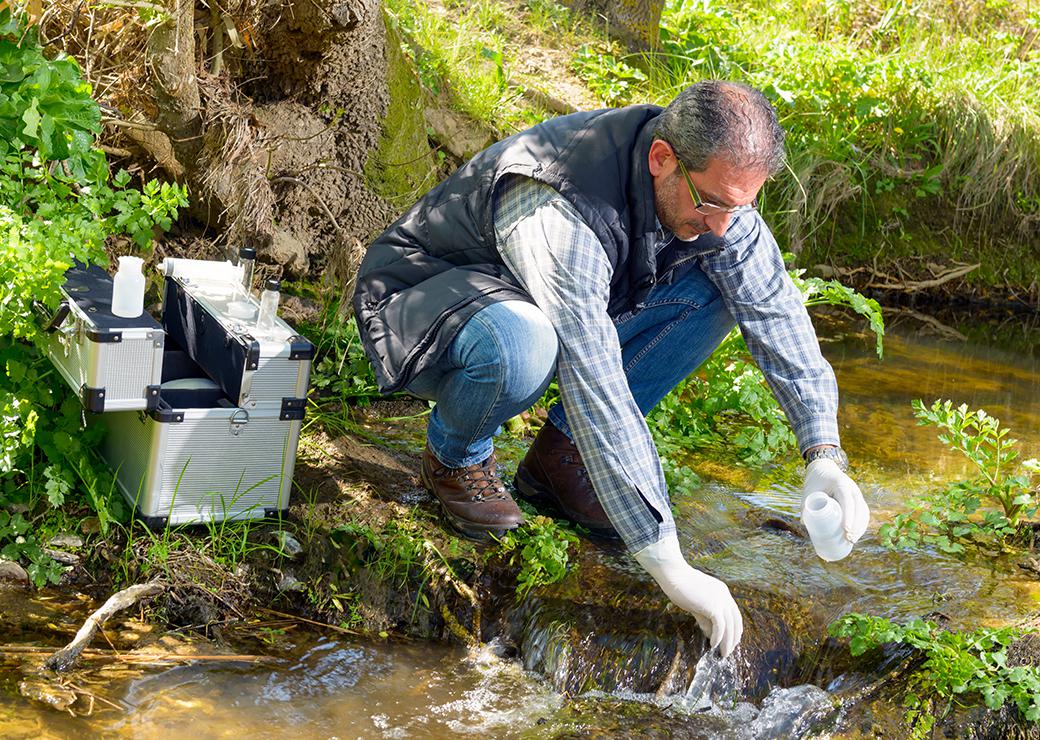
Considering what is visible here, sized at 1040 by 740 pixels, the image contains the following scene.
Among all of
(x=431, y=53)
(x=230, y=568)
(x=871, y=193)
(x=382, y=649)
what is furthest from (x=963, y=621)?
(x=871, y=193)

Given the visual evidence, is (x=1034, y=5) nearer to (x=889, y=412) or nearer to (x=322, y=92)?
(x=889, y=412)

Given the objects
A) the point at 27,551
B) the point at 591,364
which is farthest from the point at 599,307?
the point at 27,551

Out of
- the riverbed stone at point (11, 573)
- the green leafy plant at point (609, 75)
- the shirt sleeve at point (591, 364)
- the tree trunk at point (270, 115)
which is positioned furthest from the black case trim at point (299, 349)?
the green leafy plant at point (609, 75)

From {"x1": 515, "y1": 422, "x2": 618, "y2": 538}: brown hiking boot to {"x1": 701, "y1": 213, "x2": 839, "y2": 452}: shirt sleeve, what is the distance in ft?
1.93

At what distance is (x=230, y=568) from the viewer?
9.93 feet

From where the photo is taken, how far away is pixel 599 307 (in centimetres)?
265

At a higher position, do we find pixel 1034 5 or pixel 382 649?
pixel 1034 5

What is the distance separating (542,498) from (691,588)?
92 cm

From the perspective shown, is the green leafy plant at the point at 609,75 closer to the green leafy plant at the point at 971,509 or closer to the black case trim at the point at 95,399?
the green leafy plant at the point at 971,509

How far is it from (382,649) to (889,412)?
2.74 m

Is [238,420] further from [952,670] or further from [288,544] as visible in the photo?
[952,670]

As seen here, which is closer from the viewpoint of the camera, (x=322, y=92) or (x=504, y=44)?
(x=322, y=92)

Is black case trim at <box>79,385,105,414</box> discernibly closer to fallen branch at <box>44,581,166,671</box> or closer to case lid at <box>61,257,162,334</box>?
case lid at <box>61,257,162,334</box>

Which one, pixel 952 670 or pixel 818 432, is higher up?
pixel 818 432
